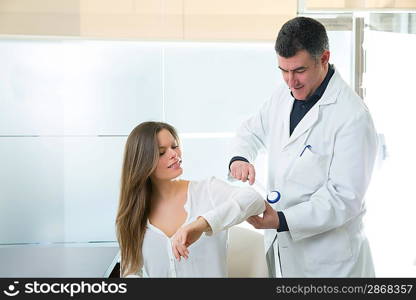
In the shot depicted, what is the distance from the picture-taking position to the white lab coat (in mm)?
1789

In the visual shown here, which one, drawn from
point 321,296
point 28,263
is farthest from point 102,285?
point 28,263

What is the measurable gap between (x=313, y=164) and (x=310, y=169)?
0.02m

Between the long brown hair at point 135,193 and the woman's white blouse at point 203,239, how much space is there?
29mm

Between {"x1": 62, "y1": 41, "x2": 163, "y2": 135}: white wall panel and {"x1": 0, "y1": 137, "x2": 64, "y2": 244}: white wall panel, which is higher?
{"x1": 62, "y1": 41, "x2": 163, "y2": 135}: white wall panel

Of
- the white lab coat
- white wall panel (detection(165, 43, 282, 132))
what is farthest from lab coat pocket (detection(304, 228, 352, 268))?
white wall panel (detection(165, 43, 282, 132))

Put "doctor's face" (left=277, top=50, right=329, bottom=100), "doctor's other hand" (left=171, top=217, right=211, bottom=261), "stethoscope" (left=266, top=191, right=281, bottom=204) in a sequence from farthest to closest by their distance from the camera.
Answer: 1. "stethoscope" (left=266, top=191, right=281, bottom=204)
2. "doctor's face" (left=277, top=50, right=329, bottom=100)
3. "doctor's other hand" (left=171, top=217, right=211, bottom=261)

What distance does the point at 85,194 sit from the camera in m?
3.80

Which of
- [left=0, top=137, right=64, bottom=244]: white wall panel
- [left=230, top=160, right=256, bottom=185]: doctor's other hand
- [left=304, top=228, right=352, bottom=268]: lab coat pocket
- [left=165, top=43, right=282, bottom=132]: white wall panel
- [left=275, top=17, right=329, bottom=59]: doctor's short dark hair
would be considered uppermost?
[left=275, top=17, right=329, bottom=59]: doctor's short dark hair

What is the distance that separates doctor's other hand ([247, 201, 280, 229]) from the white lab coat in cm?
4

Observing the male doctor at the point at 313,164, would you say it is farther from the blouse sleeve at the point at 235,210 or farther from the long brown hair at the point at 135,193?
the long brown hair at the point at 135,193

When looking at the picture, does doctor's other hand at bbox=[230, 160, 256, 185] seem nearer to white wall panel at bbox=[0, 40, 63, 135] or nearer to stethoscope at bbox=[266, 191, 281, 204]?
stethoscope at bbox=[266, 191, 281, 204]

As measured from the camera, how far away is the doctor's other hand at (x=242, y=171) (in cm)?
183

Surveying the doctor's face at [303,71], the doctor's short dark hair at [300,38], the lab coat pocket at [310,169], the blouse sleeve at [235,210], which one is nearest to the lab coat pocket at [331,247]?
the lab coat pocket at [310,169]

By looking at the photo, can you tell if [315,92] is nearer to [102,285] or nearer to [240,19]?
[102,285]
